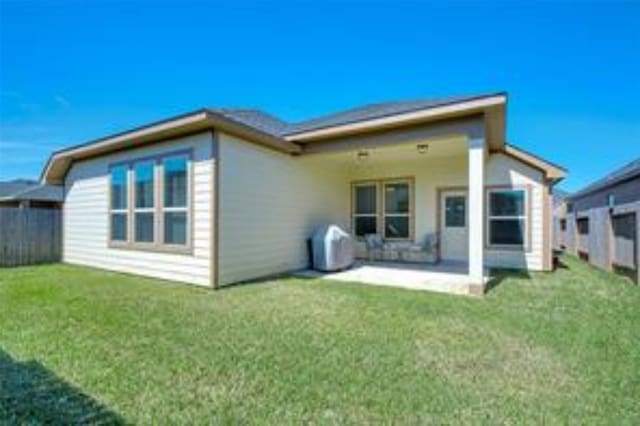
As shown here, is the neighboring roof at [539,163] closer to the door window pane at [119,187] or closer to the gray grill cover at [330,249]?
the gray grill cover at [330,249]

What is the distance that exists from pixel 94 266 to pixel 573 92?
1559 centimetres

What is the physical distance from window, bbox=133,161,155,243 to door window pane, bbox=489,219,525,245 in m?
8.70

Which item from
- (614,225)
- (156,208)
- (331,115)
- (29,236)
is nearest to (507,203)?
(614,225)

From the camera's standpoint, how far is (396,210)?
1136 centimetres

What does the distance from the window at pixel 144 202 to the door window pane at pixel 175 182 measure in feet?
1.58

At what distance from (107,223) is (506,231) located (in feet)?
34.3

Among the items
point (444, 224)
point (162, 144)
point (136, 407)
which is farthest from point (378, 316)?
point (444, 224)

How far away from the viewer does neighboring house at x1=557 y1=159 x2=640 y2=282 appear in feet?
27.2

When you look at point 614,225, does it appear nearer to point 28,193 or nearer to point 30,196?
point 30,196

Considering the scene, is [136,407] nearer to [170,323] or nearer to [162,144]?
[170,323]

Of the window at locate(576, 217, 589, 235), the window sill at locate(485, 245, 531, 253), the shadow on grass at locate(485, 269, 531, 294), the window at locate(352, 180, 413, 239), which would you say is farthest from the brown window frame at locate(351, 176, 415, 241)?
the window at locate(576, 217, 589, 235)

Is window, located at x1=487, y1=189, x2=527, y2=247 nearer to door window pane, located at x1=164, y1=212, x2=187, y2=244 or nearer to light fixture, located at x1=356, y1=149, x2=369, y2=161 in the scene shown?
light fixture, located at x1=356, y1=149, x2=369, y2=161

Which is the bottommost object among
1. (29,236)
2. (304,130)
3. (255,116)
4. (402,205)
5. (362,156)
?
(29,236)

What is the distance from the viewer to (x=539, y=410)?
260 centimetres
